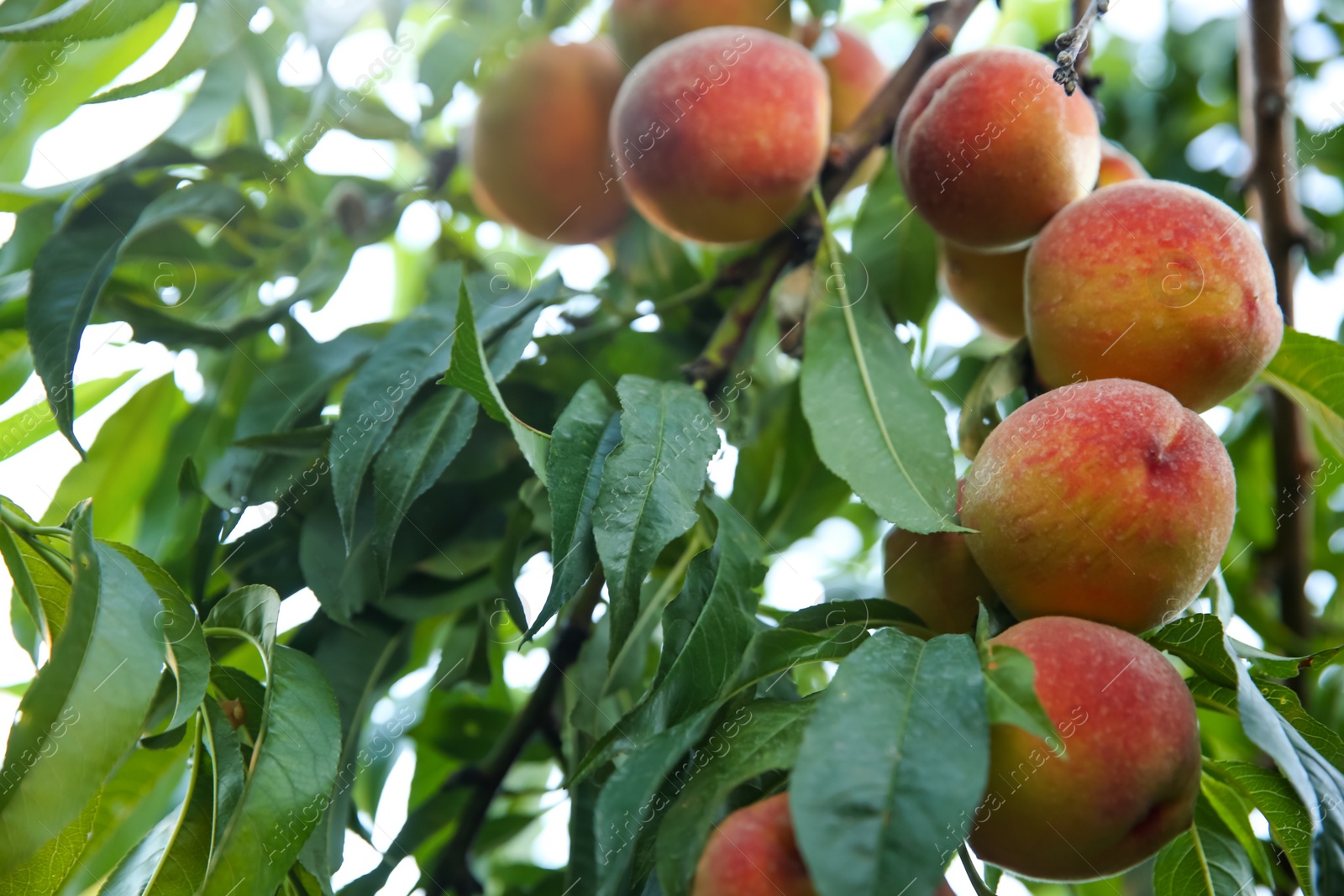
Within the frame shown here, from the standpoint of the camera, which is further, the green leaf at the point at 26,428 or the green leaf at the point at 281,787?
the green leaf at the point at 26,428

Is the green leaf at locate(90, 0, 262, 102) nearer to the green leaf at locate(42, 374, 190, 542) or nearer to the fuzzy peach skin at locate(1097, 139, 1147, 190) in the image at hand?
the green leaf at locate(42, 374, 190, 542)

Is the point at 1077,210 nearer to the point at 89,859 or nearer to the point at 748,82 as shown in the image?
the point at 748,82

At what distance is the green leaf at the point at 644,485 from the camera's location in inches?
25.0

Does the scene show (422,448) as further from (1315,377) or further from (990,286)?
(1315,377)

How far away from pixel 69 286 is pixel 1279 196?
120 centimetres

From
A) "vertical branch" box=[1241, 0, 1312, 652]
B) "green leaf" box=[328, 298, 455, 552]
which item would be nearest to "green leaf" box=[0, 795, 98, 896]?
"green leaf" box=[328, 298, 455, 552]

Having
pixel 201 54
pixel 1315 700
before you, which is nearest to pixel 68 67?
pixel 201 54

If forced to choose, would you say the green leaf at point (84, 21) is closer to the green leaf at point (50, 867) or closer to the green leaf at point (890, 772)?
the green leaf at point (50, 867)

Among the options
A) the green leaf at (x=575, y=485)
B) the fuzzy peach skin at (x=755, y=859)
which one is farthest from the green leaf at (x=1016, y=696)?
the green leaf at (x=575, y=485)

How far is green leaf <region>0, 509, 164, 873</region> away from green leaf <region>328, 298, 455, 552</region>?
16cm

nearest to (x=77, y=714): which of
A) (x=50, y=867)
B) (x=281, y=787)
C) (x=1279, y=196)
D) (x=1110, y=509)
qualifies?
(x=281, y=787)

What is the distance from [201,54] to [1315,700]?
1.43 metres

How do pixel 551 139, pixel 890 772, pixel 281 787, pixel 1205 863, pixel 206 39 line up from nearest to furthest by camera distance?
pixel 890 772, pixel 281 787, pixel 1205 863, pixel 206 39, pixel 551 139

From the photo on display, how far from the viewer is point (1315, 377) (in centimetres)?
84
